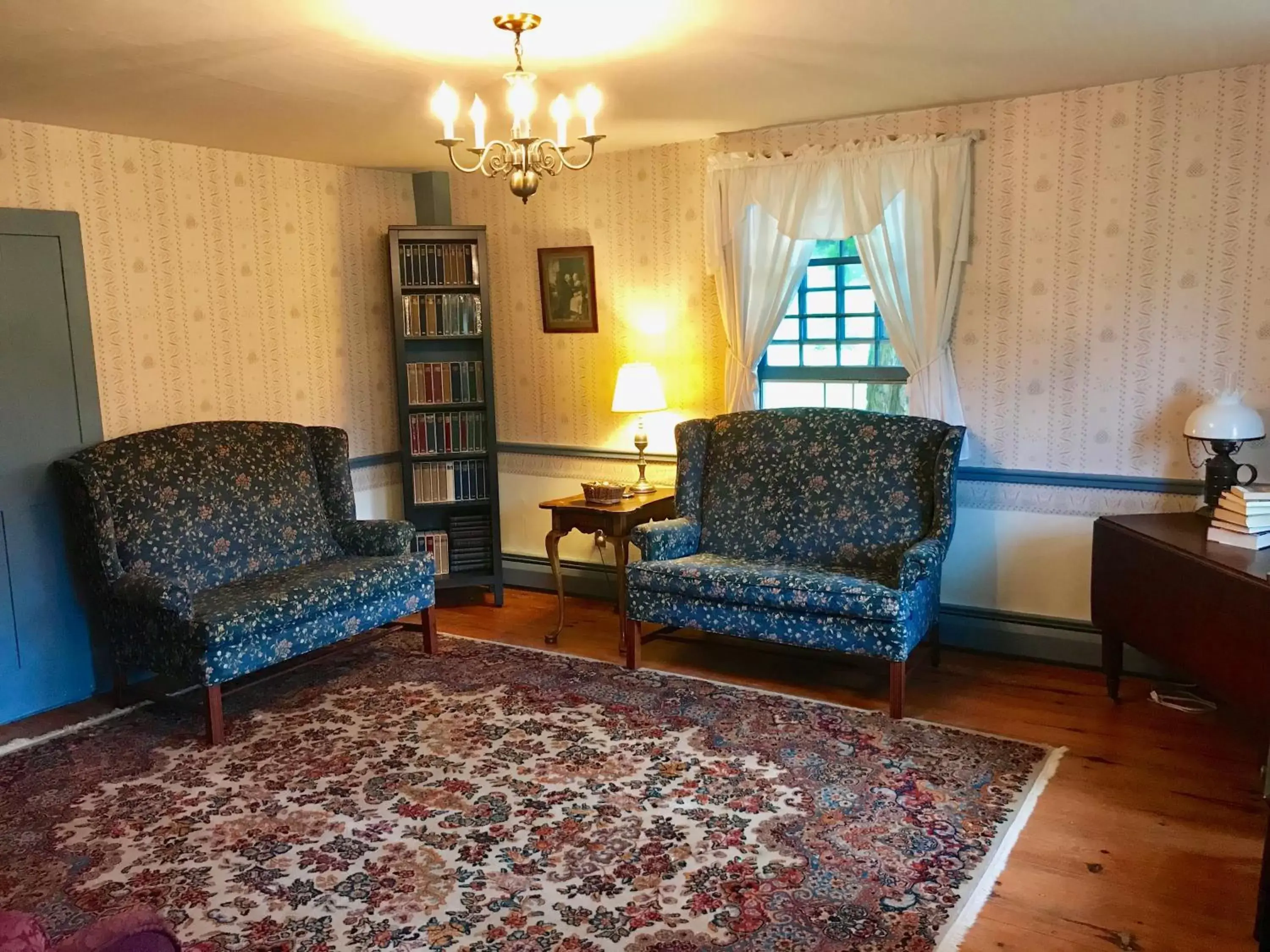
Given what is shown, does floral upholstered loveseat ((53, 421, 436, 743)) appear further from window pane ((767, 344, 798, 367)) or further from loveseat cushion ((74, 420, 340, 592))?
window pane ((767, 344, 798, 367))

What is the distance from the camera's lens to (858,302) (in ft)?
14.7

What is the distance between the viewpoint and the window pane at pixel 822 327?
4.58 meters

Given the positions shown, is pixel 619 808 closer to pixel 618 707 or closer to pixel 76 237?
pixel 618 707

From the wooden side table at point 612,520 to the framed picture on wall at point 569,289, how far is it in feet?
3.33

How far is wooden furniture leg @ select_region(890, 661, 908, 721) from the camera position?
352cm

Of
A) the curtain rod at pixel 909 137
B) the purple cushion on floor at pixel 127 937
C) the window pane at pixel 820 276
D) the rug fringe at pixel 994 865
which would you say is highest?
the curtain rod at pixel 909 137

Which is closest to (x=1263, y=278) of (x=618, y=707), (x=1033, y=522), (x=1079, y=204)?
(x=1079, y=204)

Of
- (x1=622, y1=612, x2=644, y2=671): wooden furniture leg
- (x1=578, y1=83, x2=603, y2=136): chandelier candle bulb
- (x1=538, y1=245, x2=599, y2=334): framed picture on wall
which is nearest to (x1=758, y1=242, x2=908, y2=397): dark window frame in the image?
(x1=538, y1=245, x2=599, y2=334): framed picture on wall

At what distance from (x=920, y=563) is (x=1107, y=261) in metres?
1.43

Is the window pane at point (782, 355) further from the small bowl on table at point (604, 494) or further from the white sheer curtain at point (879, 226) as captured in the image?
the small bowl on table at point (604, 494)

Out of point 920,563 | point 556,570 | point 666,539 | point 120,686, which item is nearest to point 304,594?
point 120,686

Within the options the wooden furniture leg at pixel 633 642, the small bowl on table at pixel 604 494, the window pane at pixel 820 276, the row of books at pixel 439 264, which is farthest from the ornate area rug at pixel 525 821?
the row of books at pixel 439 264

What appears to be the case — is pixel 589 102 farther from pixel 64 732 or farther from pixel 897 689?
pixel 64 732

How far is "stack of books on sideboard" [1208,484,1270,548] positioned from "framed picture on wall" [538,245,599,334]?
3.01m
